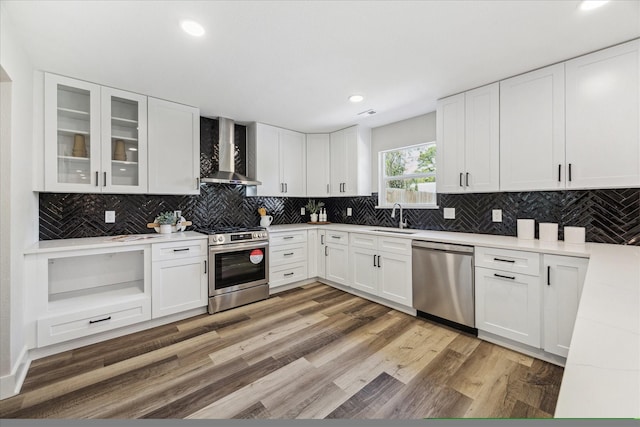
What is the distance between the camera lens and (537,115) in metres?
2.28

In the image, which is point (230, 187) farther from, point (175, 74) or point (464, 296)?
point (464, 296)

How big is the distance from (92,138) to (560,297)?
424cm

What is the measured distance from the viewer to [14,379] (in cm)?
171

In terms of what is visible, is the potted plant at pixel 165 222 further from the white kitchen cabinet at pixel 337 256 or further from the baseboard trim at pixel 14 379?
the white kitchen cabinet at pixel 337 256

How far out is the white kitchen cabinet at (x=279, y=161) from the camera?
3.81 m

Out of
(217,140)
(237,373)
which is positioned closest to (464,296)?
(237,373)

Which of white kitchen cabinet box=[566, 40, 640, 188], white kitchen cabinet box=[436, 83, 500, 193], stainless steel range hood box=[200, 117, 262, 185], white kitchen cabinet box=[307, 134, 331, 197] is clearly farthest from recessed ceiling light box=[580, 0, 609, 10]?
stainless steel range hood box=[200, 117, 262, 185]

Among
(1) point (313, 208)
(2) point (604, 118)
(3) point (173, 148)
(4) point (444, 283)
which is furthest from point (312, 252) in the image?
(2) point (604, 118)

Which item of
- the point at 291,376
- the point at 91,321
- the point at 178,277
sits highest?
the point at 178,277

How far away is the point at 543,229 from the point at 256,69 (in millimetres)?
2897

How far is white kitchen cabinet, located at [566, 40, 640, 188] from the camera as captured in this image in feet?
6.16

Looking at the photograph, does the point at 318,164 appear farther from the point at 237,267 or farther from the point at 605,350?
the point at 605,350

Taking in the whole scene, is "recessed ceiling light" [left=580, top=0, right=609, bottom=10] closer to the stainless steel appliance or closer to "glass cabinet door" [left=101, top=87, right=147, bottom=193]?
the stainless steel appliance

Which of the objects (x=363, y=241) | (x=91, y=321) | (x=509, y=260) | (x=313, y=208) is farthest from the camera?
(x=313, y=208)
